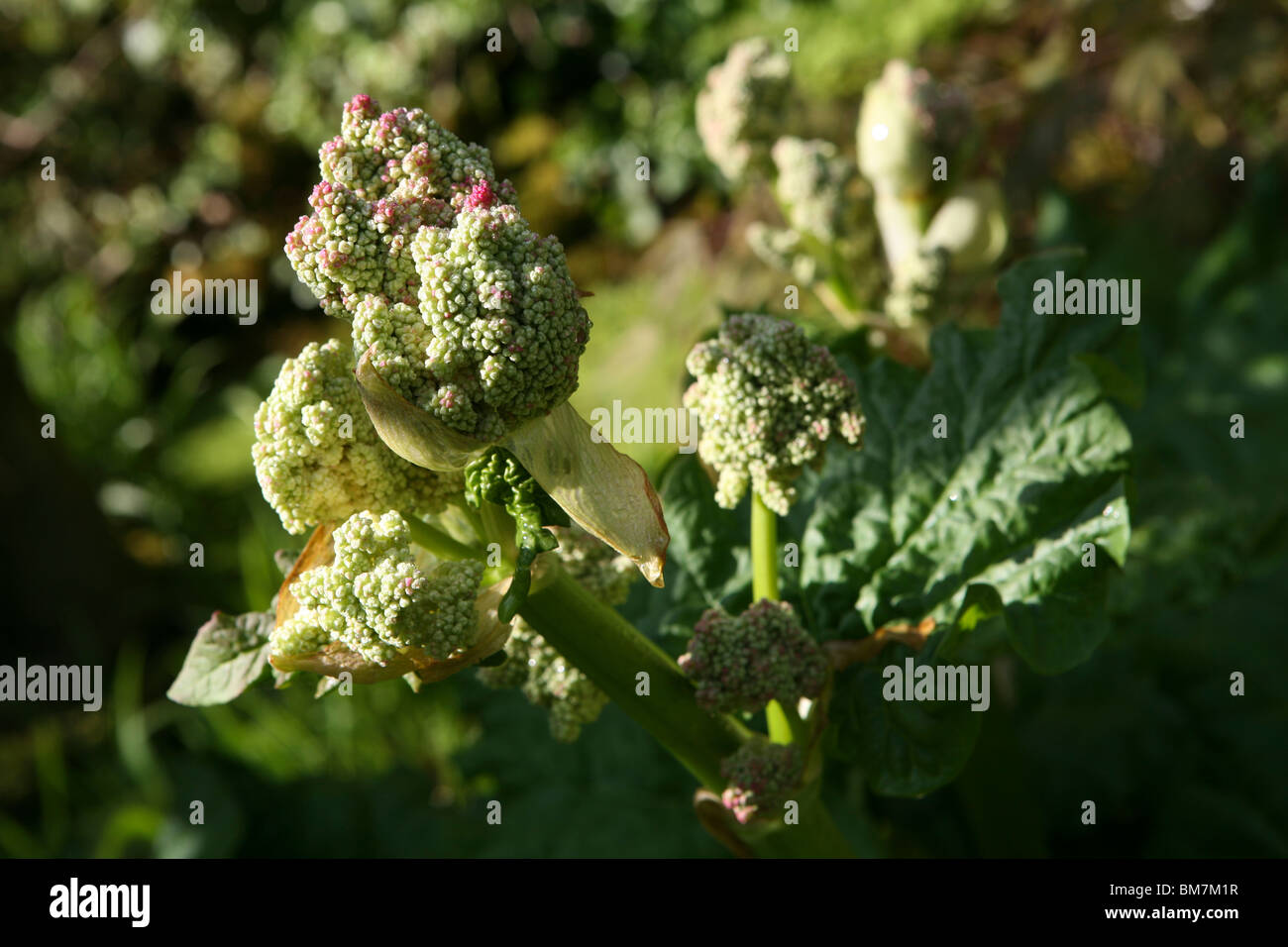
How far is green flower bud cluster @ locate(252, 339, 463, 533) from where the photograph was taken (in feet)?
2.51

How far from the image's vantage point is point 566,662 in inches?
35.4

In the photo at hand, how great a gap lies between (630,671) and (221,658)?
33 cm

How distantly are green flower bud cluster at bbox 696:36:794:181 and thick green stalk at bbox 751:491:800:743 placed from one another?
1.99ft

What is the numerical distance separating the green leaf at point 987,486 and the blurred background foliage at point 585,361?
0.24m

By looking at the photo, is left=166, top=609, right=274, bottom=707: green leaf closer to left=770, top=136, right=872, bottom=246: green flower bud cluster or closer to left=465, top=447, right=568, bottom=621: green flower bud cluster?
left=465, top=447, right=568, bottom=621: green flower bud cluster

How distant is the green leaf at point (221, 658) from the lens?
0.91m

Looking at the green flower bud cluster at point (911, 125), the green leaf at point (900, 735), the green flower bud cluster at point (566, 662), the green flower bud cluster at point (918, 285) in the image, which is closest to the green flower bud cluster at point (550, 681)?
the green flower bud cluster at point (566, 662)

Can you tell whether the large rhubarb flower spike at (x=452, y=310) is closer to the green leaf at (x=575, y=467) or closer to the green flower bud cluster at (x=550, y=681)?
the green leaf at (x=575, y=467)

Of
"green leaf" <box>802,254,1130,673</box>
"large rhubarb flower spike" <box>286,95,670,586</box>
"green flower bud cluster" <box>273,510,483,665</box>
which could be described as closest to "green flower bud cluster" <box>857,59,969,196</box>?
"green leaf" <box>802,254,1130,673</box>

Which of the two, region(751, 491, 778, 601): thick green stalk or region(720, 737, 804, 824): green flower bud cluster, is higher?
region(751, 491, 778, 601): thick green stalk

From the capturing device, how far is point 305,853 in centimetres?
211

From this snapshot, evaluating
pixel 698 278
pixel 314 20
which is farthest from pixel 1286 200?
pixel 314 20

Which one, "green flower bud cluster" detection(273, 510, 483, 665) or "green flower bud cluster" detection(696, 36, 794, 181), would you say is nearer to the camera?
"green flower bud cluster" detection(273, 510, 483, 665)
